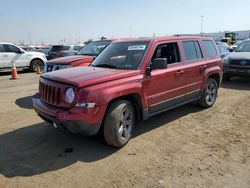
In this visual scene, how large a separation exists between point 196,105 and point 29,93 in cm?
568

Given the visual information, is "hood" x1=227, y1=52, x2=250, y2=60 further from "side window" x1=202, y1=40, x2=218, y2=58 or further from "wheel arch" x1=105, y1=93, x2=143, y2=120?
"wheel arch" x1=105, y1=93, x2=143, y2=120

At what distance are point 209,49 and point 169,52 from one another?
6.19 ft

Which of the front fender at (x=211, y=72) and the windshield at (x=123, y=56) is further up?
the windshield at (x=123, y=56)

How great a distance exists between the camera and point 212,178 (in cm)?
396

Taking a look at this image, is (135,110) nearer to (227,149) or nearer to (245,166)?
(227,149)

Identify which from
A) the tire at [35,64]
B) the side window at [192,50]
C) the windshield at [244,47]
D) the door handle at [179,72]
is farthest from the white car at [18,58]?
the door handle at [179,72]

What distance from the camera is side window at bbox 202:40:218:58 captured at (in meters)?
7.30

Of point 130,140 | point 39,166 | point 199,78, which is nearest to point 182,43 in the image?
point 199,78

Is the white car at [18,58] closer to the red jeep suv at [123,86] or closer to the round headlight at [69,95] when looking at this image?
the red jeep suv at [123,86]

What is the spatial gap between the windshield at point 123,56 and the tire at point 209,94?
7.96 feet

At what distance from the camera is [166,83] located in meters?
5.77

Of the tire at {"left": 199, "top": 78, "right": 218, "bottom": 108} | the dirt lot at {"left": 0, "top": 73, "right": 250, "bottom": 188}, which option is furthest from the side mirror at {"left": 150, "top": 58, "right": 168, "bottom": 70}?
the tire at {"left": 199, "top": 78, "right": 218, "bottom": 108}

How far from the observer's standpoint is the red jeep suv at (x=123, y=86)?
448cm

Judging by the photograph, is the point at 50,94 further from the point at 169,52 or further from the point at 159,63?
the point at 169,52
